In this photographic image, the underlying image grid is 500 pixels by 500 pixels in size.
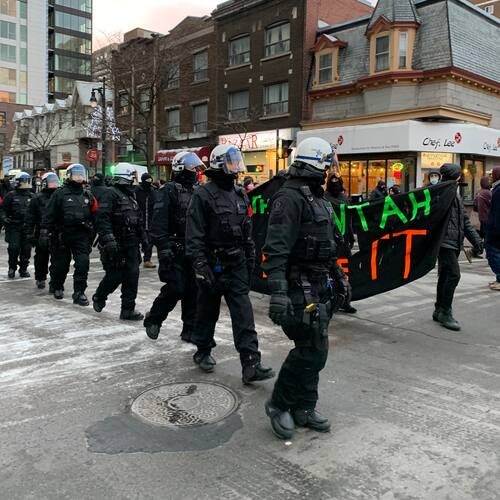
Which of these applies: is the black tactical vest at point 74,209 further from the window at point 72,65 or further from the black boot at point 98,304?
the window at point 72,65

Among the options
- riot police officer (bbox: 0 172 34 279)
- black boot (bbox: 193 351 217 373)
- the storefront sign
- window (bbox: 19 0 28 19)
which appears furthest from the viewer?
window (bbox: 19 0 28 19)

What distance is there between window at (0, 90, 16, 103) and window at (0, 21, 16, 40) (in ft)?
27.4

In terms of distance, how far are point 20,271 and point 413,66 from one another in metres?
17.7

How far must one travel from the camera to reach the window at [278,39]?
1025 inches

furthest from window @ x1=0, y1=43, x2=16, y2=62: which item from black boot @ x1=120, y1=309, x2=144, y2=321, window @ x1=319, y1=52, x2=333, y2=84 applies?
black boot @ x1=120, y1=309, x2=144, y2=321

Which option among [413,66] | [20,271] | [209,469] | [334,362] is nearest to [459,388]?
[334,362]

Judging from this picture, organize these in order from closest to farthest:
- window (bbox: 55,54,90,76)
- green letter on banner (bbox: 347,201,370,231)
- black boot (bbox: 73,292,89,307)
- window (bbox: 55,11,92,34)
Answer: green letter on banner (bbox: 347,201,370,231), black boot (bbox: 73,292,89,307), window (bbox: 55,11,92,34), window (bbox: 55,54,90,76)

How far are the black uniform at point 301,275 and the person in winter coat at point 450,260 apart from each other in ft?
11.3

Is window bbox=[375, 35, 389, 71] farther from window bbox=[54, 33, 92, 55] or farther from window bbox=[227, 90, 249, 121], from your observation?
window bbox=[54, 33, 92, 55]

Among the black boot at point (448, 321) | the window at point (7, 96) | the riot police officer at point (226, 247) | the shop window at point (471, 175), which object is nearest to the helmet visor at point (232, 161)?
the riot police officer at point (226, 247)

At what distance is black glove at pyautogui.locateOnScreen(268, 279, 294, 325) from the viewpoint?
3.38 meters

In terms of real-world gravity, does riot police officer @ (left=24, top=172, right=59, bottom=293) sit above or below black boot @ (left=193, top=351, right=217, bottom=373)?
above

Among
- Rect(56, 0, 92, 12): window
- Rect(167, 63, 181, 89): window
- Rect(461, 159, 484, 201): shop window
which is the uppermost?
Rect(56, 0, 92, 12): window

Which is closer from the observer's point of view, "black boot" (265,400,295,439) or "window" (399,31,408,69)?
"black boot" (265,400,295,439)
